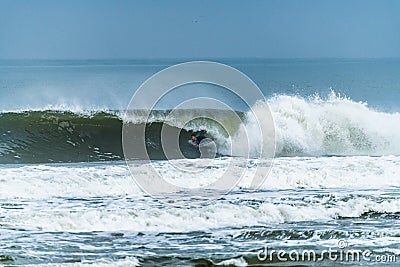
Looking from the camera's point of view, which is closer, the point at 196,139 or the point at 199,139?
the point at 196,139

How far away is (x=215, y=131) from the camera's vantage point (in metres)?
24.7

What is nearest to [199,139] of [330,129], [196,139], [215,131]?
[196,139]

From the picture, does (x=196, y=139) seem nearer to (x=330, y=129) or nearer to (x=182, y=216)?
(x=330, y=129)

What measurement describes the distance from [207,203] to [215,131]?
37.7ft

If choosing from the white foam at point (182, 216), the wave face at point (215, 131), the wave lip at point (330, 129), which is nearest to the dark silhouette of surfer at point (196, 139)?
the wave face at point (215, 131)

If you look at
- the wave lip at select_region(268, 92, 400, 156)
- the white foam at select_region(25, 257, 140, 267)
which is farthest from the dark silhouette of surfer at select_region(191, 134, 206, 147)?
the white foam at select_region(25, 257, 140, 267)

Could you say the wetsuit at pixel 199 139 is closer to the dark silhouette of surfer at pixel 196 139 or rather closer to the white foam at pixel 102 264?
the dark silhouette of surfer at pixel 196 139

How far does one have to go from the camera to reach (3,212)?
41.3 ft

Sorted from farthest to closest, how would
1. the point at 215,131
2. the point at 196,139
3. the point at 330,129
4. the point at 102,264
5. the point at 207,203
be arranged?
the point at 330,129, the point at 215,131, the point at 196,139, the point at 207,203, the point at 102,264

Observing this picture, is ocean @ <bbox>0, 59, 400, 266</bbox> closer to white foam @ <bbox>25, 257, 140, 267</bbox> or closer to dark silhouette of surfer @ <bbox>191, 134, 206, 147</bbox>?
white foam @ <bbox>25, 257, 140, 267</bbox>

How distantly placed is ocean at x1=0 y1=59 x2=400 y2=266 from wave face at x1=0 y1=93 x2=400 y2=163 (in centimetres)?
6

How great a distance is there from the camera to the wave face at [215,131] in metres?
22.0

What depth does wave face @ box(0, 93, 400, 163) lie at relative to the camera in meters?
22.0

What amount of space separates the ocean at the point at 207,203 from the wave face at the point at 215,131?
56 millimetres
